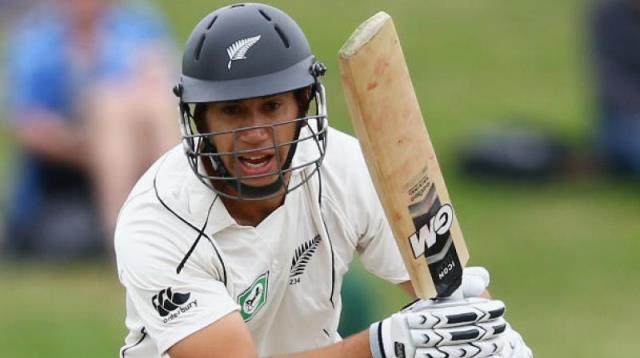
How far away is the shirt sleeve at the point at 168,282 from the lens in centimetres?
470

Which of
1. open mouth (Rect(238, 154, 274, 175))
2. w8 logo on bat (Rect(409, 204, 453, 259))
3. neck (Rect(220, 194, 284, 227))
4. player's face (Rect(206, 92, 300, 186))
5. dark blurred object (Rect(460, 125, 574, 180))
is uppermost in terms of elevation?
player's face (Rect(206, 92, 300, 186))

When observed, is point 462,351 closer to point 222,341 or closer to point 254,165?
point 222,341

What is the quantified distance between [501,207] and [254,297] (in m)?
6.39

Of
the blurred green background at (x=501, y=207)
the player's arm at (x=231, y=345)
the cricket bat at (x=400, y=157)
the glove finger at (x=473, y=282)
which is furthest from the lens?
the blurred green background at (x=501, y=207)

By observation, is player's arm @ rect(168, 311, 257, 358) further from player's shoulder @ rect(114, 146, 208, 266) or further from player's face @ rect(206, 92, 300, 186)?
player's face @ rect(206, 92, 300, 186)

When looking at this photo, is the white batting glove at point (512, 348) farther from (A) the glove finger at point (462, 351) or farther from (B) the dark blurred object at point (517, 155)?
(B) the dark blurred object at point (517, 155)

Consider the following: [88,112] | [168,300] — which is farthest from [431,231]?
[88,112]

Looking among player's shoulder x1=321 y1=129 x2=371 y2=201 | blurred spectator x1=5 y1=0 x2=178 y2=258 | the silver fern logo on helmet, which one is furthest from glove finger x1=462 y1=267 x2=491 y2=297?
blurred spectator x1=5 y1=0 x2=178 y2=258

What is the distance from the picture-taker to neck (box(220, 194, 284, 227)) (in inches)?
192

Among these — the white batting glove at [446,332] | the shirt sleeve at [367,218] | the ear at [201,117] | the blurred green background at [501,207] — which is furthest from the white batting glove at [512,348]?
the blurred green background at [501,207]

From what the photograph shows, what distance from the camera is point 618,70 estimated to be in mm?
10727

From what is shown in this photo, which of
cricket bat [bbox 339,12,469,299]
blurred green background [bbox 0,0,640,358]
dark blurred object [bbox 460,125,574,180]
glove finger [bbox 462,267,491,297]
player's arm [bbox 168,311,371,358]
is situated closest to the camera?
cricket bat [bbox 339,12,469,299]

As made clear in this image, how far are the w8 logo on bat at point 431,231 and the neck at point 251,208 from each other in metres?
0.43

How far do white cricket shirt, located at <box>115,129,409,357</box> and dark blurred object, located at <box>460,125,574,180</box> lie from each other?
6051 millimetres
